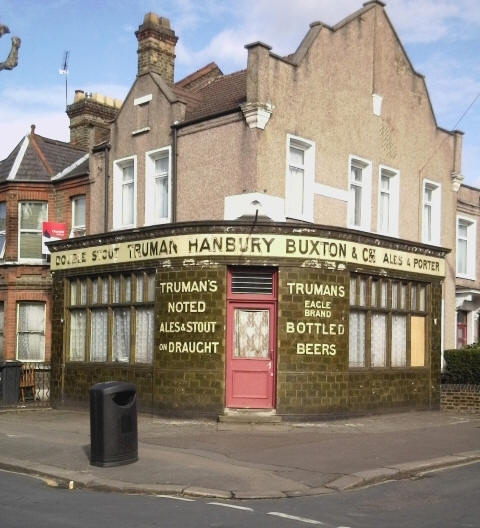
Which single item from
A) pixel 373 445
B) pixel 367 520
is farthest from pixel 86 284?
pixel 367 520

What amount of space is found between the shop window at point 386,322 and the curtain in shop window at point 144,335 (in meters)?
4.56

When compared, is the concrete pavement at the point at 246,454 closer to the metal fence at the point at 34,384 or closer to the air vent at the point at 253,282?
the air vent at the point at 253,282

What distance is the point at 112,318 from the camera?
19.2 metres

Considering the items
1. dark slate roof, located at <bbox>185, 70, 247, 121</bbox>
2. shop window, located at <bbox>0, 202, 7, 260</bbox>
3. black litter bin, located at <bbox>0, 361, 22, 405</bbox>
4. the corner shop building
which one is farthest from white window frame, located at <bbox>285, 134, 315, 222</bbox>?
shop window, located at <bbox>0, 202, 7, 260</bbox>

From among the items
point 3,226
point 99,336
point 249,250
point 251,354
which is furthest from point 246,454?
point 3,226

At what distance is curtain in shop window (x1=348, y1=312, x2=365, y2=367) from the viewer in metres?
18.4

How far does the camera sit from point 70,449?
1277 cm

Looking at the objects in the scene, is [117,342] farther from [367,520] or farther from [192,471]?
[367,520]

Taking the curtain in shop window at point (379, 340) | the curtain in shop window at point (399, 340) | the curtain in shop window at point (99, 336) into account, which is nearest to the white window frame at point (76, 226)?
the curtain in shop window at point (99, 336)

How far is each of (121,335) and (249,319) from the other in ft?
12.0

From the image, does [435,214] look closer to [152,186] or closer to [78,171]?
[152,186]

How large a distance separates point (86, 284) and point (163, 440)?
693 cm

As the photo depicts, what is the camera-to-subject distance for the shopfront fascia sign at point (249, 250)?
16812 millimetres

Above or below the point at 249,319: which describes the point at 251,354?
below
